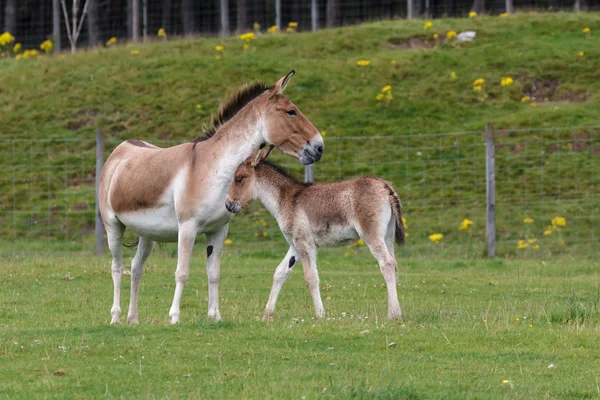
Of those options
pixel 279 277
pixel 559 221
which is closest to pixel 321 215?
pixel 279 277

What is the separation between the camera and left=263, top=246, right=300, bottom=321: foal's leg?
1127 cm

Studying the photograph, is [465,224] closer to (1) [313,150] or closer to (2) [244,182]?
(2) [244,182]

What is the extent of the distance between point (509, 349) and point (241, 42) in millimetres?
25523

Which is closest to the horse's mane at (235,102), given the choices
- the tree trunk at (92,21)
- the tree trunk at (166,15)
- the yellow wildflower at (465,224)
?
the yellow wildflower at (465,224)

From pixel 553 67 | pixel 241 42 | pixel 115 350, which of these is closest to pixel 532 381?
pixel 115 350

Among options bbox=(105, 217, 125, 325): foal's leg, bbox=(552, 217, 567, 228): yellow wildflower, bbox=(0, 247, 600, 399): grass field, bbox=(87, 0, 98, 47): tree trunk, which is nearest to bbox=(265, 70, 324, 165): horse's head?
bbox=(0, 247, 600, 399): grass field

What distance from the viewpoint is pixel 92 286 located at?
14.8 meters

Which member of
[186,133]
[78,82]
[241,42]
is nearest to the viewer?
[186,133]

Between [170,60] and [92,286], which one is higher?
[170,60]

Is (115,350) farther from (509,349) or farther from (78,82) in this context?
(78,82)

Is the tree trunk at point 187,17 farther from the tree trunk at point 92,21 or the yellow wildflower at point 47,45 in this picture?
the yellow wildflower at point 47,45

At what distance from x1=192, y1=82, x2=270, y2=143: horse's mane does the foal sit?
698 mm

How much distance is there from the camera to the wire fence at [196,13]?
50469mm

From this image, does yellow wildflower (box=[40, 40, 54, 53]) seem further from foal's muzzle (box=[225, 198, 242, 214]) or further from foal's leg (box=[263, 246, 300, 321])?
foal's muzzle (box=[225, 198, 242, 214])
